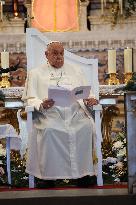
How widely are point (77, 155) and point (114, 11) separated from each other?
540 centimetres

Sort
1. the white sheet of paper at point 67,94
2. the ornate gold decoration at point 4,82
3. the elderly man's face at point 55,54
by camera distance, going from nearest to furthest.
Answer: the white sheet of paper at point 67,94, the elderly man's face at point 55,54, the ornate gold decoration at point 4,82

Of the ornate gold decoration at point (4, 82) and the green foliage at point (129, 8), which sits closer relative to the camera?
the ornate gold decoration at point (4, 82)

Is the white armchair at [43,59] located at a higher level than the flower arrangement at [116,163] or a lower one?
higher

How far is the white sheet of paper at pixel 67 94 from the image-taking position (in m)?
5.63

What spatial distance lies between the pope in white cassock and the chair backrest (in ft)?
1.90

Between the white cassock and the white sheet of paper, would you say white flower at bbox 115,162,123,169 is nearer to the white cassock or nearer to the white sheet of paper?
the white cassock

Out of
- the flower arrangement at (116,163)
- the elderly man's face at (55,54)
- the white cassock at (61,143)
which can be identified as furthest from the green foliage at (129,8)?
the white cassock at (61,143)

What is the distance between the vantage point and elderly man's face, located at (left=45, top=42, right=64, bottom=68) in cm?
610

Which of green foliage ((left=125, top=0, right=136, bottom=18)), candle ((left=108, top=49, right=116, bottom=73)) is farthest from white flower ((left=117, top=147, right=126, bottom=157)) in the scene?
green foliage ((left=125, top=0, right=136, bottom=18))

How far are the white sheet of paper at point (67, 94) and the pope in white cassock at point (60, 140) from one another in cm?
7

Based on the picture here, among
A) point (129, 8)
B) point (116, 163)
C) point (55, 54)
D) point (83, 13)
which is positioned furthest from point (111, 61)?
point (83, 13)

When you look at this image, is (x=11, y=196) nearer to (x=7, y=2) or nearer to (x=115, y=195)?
(x=115, y=195)

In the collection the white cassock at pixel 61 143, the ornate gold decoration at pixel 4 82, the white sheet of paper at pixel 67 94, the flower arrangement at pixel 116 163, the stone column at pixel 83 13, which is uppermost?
the stone column at pixel 83 13

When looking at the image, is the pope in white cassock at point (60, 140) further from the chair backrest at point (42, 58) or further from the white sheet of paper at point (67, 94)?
the chair backrest at point (42, 58)
